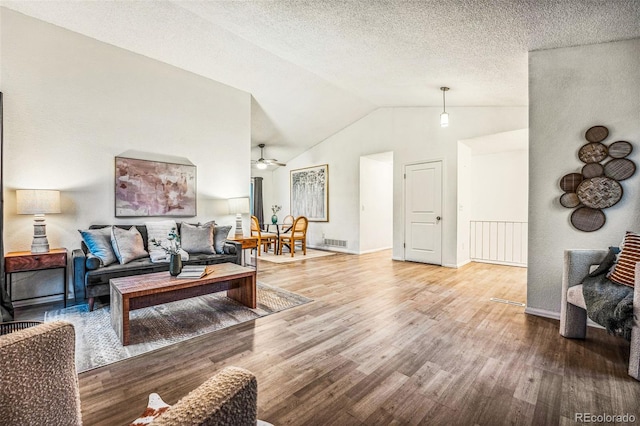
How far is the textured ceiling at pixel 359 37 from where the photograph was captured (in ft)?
8.00

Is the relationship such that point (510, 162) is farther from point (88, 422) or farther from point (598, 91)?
point (88, 422)

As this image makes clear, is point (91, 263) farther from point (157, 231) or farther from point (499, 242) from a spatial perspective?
point (499, 242)

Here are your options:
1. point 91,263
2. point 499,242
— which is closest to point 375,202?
point 499,242

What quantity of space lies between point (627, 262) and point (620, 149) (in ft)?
3.58

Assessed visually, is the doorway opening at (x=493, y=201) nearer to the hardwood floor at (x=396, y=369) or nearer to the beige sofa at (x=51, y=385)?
the hardwood floor at (x=396, y=369)

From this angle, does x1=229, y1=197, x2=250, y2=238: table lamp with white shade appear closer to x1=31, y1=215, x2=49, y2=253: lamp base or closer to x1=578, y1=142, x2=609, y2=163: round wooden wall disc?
x1=31, y1=215, x2=49, y2=253: lamp base

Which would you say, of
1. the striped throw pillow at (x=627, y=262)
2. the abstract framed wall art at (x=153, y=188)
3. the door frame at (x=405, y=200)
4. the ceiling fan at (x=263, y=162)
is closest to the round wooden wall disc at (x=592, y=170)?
the striped throw pillow at (x=627, y=262)

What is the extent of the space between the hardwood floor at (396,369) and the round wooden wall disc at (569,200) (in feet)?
3.78

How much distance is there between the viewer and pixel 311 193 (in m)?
7.89

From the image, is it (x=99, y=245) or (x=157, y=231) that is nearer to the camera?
(x=99, y=245)

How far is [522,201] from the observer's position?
5.40 m

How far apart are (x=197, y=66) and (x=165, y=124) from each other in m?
1.02

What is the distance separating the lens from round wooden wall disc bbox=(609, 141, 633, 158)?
2541 mm

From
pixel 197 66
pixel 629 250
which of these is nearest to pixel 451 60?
pixel 629 250
